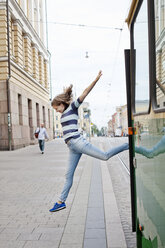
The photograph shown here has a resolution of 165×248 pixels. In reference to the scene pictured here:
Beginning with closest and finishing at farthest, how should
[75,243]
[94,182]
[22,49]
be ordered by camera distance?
[75,243] < [94,182] < [22,49]

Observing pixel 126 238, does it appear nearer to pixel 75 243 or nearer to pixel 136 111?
pixel 75 243

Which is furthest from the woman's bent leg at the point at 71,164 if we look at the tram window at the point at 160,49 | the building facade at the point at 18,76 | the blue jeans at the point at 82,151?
the building facade at the point at 18,76

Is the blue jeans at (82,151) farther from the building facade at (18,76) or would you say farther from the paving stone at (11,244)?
the building facade at (18,76)

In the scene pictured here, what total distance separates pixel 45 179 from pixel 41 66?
991 inches

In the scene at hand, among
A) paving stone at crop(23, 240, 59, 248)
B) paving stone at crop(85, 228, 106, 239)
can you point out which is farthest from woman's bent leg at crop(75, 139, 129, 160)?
paving stone at crop(23, 240, 59, 248)

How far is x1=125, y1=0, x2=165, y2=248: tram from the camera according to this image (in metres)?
1.80

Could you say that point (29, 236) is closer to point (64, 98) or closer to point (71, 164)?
point (71, 164)

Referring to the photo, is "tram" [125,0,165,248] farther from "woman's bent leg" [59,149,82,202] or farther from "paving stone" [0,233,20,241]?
"paving stone" [0,233,20,241]

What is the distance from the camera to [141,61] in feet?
7.83

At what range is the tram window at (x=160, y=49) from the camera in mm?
1734

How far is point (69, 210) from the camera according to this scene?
4863 millimetres

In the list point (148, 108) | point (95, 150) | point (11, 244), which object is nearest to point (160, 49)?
point (148, 108)

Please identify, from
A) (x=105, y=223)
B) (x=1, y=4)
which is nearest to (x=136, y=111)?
(x=105, y=223)

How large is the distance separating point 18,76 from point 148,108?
67.5ft
